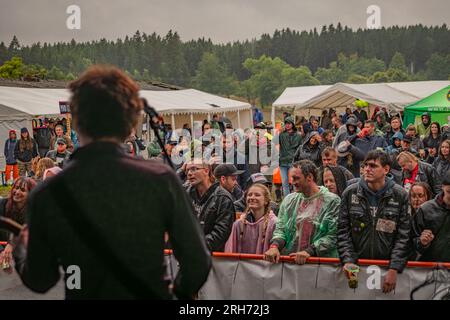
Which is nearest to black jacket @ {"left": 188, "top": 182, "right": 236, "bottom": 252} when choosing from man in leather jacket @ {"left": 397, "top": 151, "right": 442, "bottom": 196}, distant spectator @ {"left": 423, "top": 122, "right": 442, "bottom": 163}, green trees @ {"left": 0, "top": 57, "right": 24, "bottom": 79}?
man in leather jacket @ {"left": 397, "top": 151, "right": 442, "bottom": 196}

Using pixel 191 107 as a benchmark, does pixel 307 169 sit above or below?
below

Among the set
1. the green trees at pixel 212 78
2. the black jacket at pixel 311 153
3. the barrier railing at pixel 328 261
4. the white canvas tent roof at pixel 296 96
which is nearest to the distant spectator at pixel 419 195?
the barrier railing at pixel 328 261

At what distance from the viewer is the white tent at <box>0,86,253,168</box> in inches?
728

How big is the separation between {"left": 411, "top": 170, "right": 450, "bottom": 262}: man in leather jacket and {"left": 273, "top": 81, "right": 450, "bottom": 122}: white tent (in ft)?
63.2

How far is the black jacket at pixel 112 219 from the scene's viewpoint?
1981mm

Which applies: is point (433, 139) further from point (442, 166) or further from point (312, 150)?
point (442, 166)

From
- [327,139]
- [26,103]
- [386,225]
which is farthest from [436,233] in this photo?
[26,103]

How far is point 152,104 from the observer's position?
62.2 ft

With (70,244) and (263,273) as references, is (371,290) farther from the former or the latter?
(70,244)

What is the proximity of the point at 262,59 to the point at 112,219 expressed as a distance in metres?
88.7

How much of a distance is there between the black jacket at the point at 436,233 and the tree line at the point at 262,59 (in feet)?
137

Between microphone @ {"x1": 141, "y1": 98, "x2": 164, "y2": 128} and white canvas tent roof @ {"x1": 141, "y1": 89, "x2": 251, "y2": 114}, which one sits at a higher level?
white canvas tent roof @ {"x1": 141, "y1": 89, "x2": 251, "y2": 114}

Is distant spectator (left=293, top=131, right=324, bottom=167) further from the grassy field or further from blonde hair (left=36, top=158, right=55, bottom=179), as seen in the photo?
the grassy field

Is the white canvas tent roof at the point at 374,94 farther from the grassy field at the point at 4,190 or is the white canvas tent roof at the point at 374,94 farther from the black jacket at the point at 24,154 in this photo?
the grassy field at the point at 4,190
